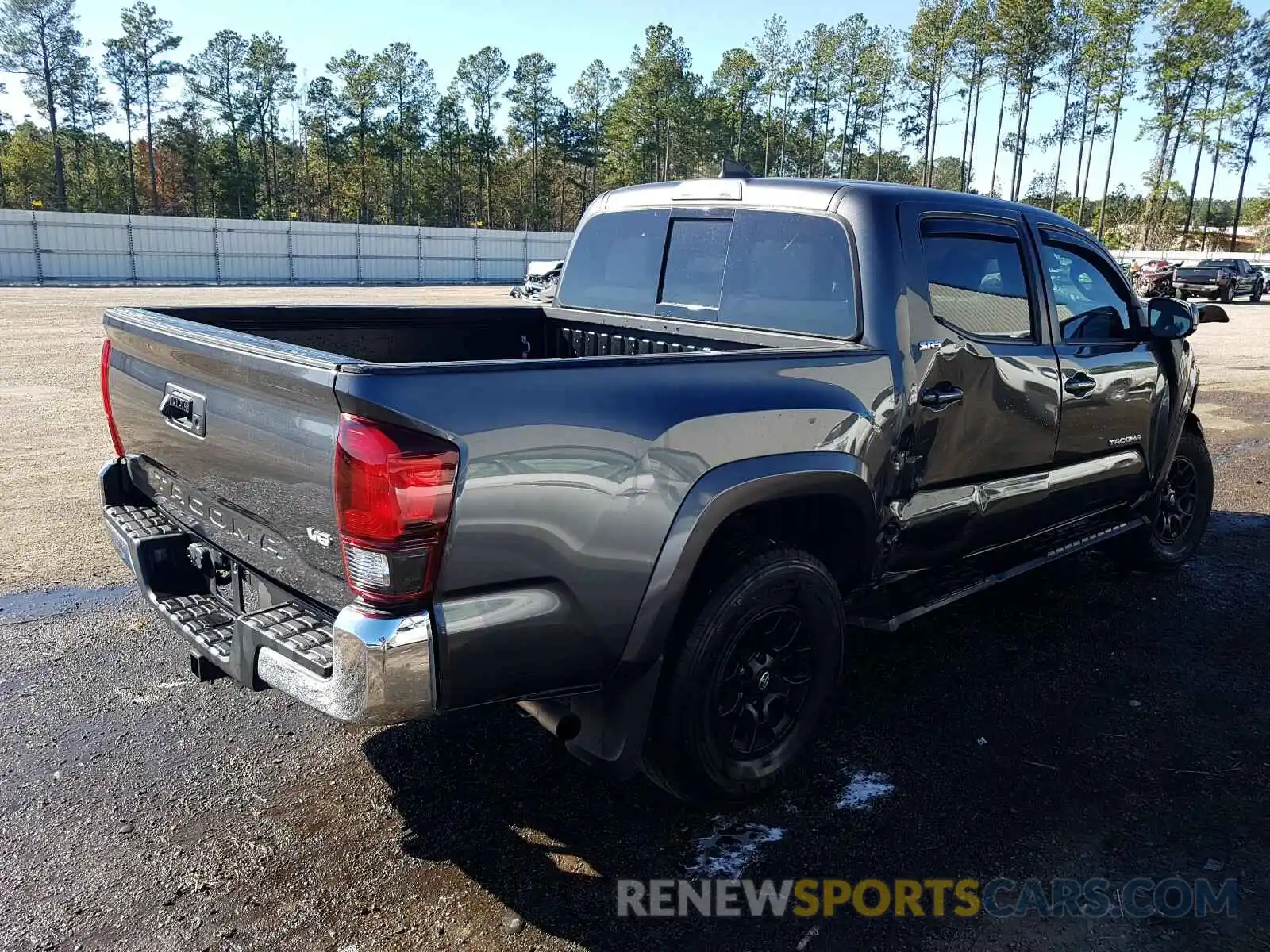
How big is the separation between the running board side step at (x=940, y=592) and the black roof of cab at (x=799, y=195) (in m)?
1.47

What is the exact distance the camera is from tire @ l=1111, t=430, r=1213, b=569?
543 cm

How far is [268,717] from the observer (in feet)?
12.1

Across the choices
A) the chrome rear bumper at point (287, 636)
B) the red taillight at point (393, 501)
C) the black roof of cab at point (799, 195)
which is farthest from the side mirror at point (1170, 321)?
the chrome rear bumper at point (287, 636)

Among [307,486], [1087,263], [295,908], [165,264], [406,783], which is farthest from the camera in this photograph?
[165,264]

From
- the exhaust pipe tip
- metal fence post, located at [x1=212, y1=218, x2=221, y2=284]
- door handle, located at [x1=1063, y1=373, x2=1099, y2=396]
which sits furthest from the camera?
metal fence post, located at [x1=212, y1=218, x2=221, y2=284]

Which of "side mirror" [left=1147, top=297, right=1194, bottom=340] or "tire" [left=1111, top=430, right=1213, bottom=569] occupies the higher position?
"side mirror" [left=1147, top=297, right=1194, bottom=340]

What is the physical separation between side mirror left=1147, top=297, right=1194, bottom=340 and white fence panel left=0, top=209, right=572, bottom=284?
121ft

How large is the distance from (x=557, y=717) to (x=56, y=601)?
3.34 m

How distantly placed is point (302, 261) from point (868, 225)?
40582 mm

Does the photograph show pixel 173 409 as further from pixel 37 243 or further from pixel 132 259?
pixel 132 259

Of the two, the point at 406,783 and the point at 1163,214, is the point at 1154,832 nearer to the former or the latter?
the point at 406,783

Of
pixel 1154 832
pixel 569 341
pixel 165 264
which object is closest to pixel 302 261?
pixel 165 264

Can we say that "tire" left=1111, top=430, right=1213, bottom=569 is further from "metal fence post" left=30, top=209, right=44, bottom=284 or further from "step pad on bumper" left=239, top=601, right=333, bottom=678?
"metal fence post" left=30, top=209, right=44, bottom=284

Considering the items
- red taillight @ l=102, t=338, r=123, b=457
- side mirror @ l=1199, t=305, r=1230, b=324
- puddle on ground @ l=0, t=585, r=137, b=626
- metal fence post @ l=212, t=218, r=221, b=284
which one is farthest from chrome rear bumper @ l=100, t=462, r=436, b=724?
metal fence post @ l=212, t=218, r=221, b=284
